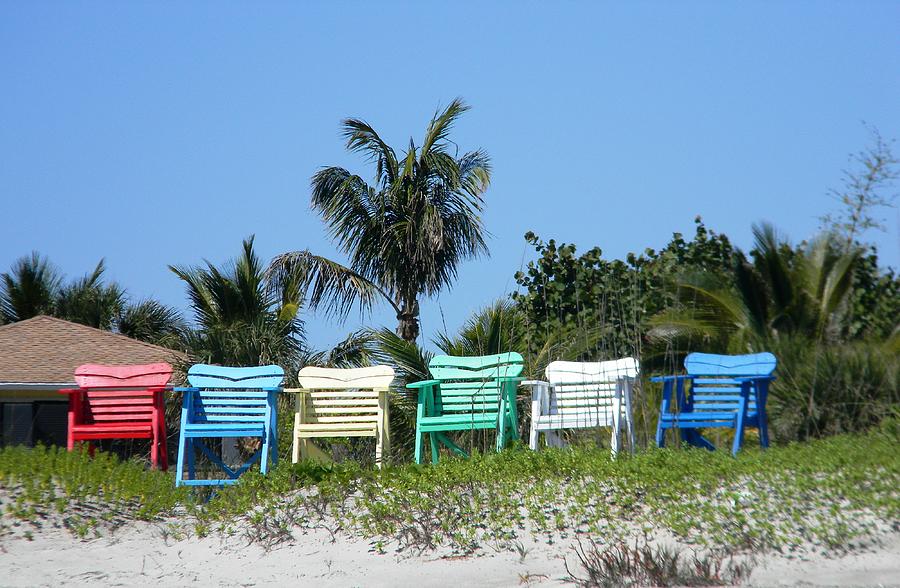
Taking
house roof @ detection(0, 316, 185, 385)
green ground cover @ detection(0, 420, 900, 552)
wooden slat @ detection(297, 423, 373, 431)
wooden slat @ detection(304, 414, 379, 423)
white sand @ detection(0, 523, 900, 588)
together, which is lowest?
white sand @ detection(0, 523, 900, 588)

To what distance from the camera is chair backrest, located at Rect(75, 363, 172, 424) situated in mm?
7770

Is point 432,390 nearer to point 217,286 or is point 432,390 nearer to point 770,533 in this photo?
point 770,533

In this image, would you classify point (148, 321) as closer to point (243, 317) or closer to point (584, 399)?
point (243, 317)

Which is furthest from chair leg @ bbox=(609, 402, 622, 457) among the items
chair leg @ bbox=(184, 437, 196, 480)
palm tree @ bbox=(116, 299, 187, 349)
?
palm tree @ bbox=(116, 299, 187, 349)

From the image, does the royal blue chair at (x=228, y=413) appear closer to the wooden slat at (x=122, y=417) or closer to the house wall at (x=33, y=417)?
the wooden slat at (x=122, y=417)

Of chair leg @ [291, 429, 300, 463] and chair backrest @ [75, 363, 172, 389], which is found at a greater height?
chair backrest @ [75, 363, 172, 389]

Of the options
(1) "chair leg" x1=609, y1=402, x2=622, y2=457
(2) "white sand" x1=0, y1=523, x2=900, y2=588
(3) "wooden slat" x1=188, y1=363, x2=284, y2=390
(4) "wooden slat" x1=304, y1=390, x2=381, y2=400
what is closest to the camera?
(2) "white sand" x1=0, y1=523, x2=900, y2=588

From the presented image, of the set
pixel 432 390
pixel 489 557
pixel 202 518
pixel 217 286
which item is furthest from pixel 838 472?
pixel 217 286

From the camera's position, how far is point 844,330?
437 inches

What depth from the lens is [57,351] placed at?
15406 millimetres

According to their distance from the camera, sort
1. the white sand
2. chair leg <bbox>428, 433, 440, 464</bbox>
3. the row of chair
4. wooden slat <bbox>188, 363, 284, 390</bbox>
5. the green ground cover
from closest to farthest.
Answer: the white sand
the green ground cover
the row of chair
chair leg <bbox>428, 433, 440, 464</bbox>
wooden slat <bbox>188, 363, 284, 390</bbox>

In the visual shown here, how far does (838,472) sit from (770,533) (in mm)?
1079

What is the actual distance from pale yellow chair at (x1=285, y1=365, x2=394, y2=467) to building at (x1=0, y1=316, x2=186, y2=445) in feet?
21.7

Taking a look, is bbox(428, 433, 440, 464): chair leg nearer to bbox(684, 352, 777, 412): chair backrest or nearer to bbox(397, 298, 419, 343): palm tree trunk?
bbox(684, 352, 777, 412): chair backrest
